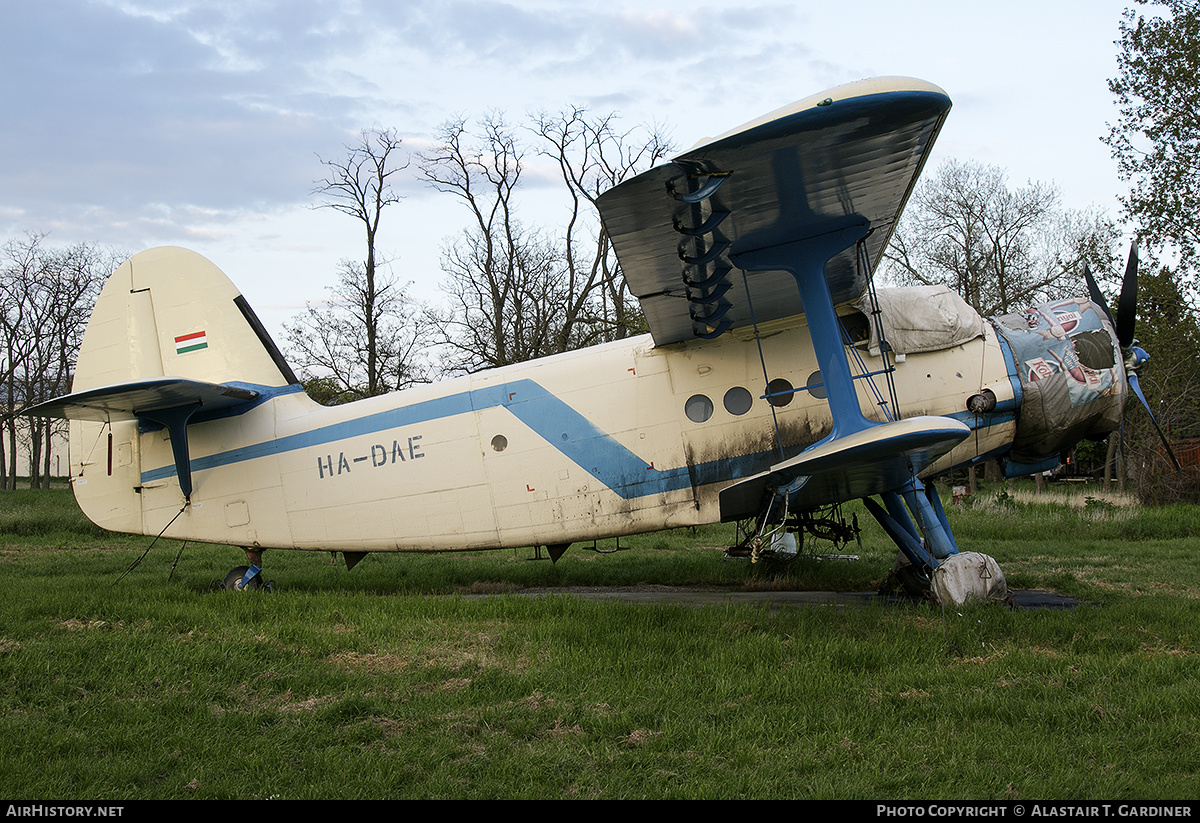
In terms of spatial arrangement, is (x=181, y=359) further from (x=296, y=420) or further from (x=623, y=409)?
(x=623, y=409)

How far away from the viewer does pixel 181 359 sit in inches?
383

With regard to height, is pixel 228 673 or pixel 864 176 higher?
pixel 864 176

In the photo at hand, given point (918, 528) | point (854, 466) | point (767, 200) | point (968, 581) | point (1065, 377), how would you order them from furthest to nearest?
point (918, 528), point (1065, 377), point (968, 581), point (854, 466), point (767, 200)

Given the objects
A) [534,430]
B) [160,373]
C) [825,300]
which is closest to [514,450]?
[534,430]

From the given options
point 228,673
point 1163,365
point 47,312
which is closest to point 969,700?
point 228,673

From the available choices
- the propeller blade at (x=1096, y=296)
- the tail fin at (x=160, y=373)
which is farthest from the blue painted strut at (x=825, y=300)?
the tail fin at (x=160, y=373)

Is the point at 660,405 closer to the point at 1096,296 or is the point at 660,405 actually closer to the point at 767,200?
the point at 767,200

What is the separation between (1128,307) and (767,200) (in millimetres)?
4413

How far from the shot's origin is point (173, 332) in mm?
9773

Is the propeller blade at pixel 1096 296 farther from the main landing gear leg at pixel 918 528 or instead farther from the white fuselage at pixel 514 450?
the main landing gear leg at pixel 918 528

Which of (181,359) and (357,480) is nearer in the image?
(357,480)

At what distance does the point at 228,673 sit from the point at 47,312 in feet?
132
